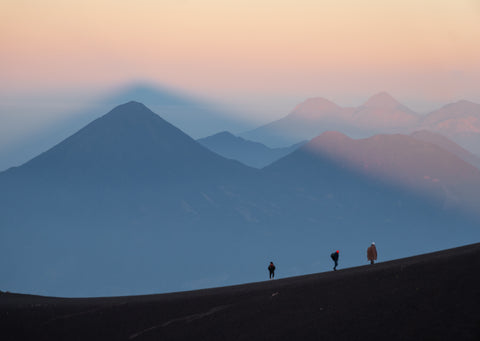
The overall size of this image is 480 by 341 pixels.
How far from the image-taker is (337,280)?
103ft

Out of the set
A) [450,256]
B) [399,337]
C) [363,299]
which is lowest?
[399,337]

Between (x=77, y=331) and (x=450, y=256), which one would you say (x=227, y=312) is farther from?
(x=450, y=256)

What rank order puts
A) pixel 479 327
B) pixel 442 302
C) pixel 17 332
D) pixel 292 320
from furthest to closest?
1. pixel 17 332
2. pixel 292 320
3. pixel 442 302
4. pixel 479 327

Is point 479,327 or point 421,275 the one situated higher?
point 421,275

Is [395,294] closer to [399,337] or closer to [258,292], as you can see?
[399,337]

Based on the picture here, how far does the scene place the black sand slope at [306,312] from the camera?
Result: 21.8 m

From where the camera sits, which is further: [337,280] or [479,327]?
[337,280]

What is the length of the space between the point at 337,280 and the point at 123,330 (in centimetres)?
1130

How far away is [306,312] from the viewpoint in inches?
1030

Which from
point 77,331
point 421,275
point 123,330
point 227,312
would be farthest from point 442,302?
point 77,331

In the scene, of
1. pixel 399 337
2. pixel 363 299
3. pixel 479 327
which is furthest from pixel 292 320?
pixel 479 327

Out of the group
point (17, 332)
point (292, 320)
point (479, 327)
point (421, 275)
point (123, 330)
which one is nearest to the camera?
point (479, 327)

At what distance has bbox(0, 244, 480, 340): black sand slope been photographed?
71.6ft

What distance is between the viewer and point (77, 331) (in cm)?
3097
